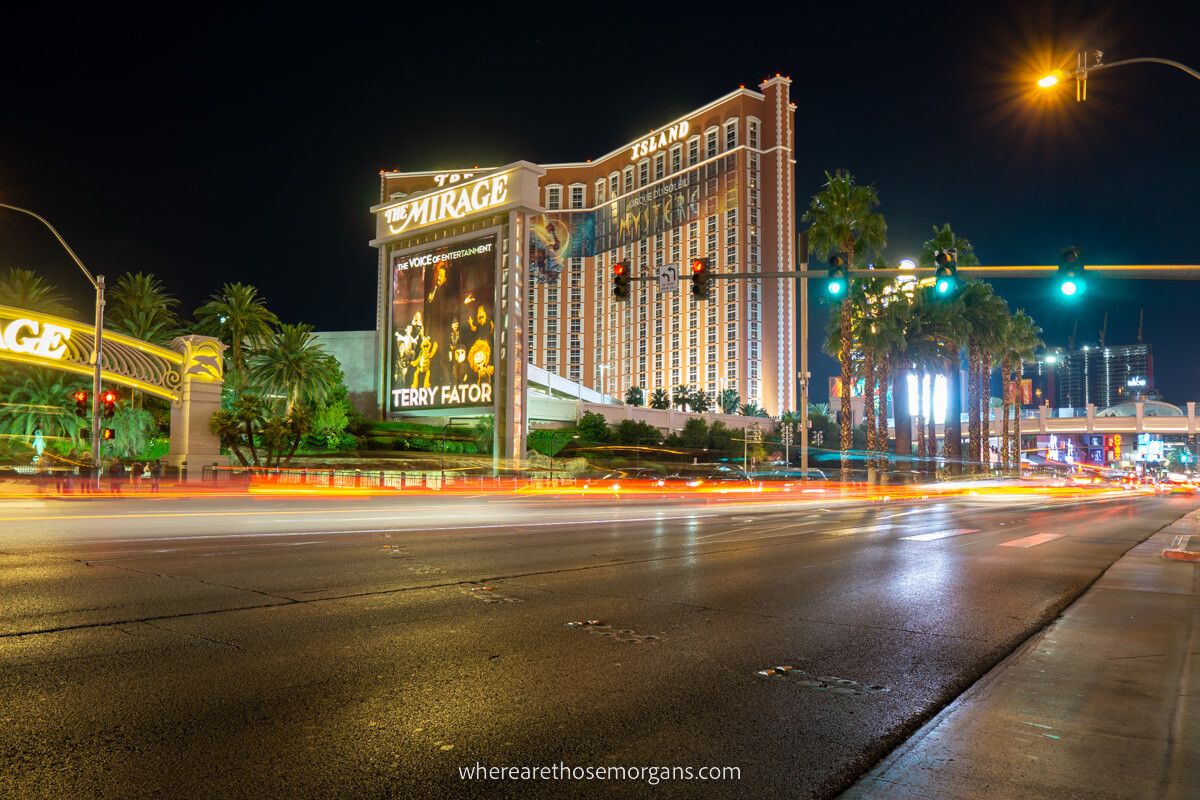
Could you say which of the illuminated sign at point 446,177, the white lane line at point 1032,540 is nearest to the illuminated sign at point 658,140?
the illuminated sign at point 446,177

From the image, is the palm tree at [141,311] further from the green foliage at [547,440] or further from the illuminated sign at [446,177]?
the illuminated sign at [446,177]

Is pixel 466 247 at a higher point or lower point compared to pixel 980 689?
higher

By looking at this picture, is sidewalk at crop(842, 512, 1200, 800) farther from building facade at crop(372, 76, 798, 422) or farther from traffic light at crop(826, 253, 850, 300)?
building facade at crop(372, 76, 798, 422)

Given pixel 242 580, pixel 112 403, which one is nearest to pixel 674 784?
pixel 242 580

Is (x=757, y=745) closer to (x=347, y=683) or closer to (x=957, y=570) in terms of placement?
(x=347, y=683)

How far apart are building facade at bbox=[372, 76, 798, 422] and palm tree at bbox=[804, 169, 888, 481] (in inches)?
3634

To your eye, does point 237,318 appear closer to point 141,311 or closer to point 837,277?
point 141,311

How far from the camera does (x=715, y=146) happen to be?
156 m

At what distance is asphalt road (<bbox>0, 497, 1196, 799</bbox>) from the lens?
4219 mm

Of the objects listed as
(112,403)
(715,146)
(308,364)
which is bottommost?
(112,403)

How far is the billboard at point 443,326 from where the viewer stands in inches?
2331

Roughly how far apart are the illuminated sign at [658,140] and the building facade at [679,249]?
208 mm

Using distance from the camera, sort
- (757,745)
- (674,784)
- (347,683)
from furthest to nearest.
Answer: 1. (347,683)
2. (757,745)
3. (674,784)

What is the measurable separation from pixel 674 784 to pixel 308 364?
62804 millimetres
